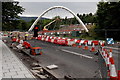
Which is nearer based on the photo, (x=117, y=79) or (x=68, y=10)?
(x=117, y=79)

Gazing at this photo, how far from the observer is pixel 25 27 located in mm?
123875

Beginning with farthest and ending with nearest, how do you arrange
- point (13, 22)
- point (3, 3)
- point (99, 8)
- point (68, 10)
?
point (68, 10) < point (99, 8) < point (13, 22) < point (3, 3)

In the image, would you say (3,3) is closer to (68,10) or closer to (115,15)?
(115,15)

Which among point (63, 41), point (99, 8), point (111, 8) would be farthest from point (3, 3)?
point (99, 8)

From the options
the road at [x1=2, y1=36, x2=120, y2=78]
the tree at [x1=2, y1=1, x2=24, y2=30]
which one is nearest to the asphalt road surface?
the road at [x1=2, y1=36, x2=120, y2=78]

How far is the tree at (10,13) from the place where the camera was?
16.5 metres

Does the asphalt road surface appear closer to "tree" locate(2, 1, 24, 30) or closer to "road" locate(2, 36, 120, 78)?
"road" locate(2, 36, 120, 78)

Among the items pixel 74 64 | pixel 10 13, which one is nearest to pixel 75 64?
pixel 74 64

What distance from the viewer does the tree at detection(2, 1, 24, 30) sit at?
54.0 ft

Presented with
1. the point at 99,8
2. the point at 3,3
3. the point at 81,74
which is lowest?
the point at 81,74

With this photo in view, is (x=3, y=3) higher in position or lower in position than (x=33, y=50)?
higher

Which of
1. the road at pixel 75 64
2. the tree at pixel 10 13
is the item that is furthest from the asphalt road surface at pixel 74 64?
the tree at pixel 10 13

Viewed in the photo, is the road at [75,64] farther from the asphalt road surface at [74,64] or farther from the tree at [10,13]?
the tree at [10,13]

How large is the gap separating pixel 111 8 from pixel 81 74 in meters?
23.5
